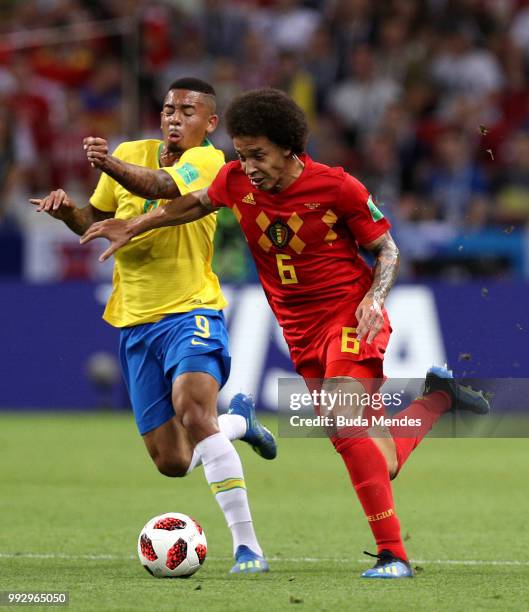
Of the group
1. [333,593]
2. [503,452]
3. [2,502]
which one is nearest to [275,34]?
[503,452]

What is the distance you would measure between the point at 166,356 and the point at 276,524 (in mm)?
1777

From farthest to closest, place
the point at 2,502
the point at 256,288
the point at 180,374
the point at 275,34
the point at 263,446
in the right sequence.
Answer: the point at 275,34 < the point at 256,288 < the point at 2,502 < the point at 263,446 < the point at 180,374

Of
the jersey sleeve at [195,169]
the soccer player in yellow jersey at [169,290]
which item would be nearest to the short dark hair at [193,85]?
the soccer player in yellow jersey at [169,290]

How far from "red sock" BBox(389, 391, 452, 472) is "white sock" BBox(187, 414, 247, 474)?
1117mm

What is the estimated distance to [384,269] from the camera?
641 cm

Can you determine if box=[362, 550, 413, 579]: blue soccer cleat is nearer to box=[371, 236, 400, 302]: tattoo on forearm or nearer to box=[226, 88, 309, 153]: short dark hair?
box=[371, 236, 400, 302]: tattoo on forearm

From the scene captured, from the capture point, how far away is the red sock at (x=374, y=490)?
6.29m

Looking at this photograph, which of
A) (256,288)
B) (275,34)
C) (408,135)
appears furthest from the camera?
(275,34)

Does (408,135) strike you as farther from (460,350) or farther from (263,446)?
(263,446)

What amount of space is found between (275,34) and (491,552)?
12.1 meters

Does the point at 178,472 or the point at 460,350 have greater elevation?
the point at 178,472

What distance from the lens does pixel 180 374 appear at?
7.02 m

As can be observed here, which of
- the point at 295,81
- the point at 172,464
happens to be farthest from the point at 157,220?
the point at 295,81

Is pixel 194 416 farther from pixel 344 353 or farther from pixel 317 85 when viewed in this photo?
pixel 317 85
